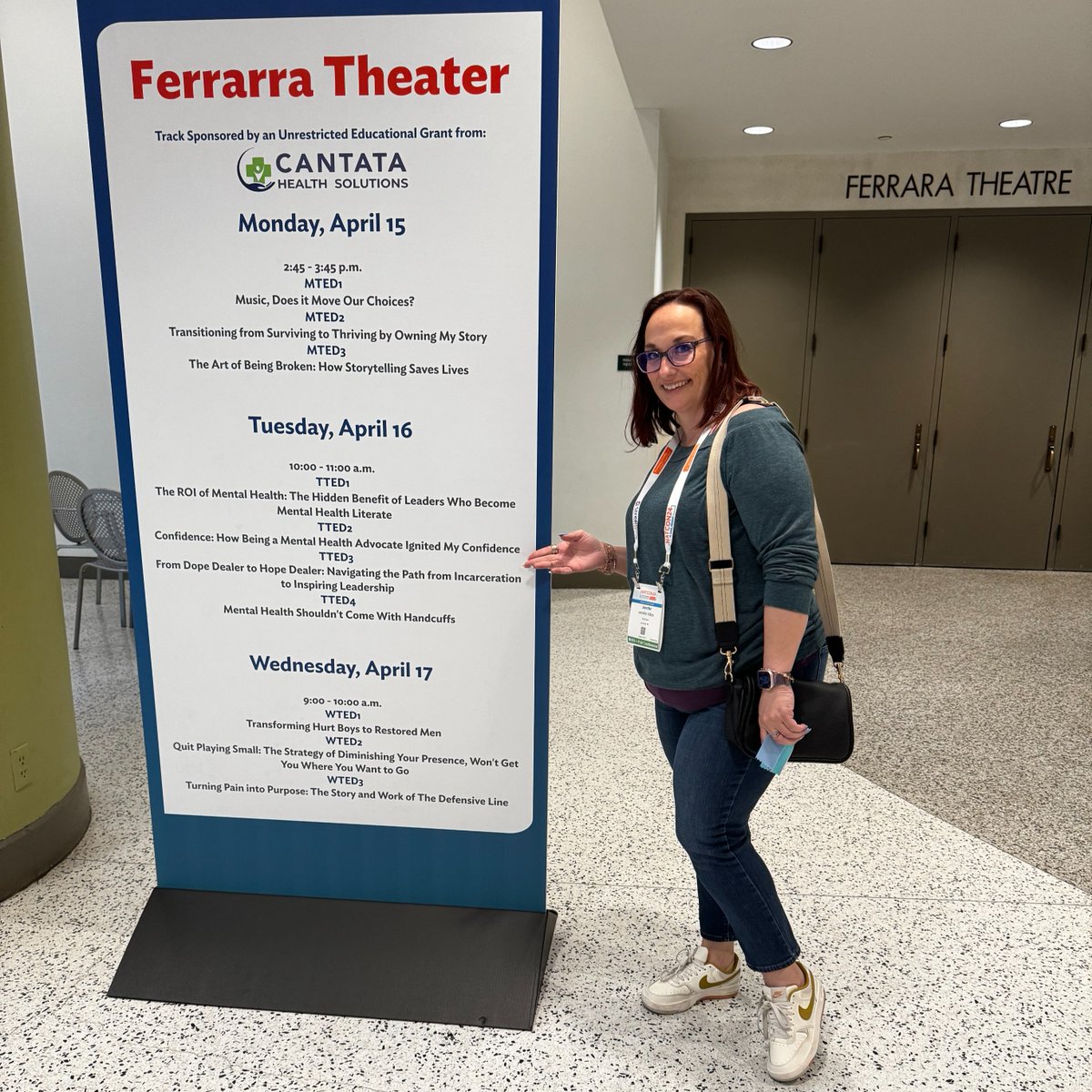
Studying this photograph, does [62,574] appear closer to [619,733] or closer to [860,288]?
[619,733]

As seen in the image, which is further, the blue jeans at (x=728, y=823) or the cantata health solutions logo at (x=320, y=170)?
the cantata health solutions logo at (x=320, y=170)

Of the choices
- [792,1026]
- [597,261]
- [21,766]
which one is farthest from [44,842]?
[597,261]

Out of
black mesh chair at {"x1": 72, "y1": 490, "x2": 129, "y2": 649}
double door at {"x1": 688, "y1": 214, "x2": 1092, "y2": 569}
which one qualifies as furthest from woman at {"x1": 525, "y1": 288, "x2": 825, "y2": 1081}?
double door at {"x1": 688, "y1": 214, "x2": 1092, "y2": 569}

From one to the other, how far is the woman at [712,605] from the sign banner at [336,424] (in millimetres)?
299

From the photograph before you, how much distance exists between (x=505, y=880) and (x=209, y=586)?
1009mm

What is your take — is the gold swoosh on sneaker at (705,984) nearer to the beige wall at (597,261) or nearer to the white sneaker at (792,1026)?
the white sneaker at (792,1026)

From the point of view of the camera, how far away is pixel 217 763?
2.11m

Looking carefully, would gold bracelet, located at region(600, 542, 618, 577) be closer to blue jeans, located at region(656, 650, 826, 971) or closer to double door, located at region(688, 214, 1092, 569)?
blue jeans, located at region(656, 650, 826, 971)

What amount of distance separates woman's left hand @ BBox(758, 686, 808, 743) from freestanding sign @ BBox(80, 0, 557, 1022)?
0.58 meters

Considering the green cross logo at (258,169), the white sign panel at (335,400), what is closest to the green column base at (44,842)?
the white sign panel at (335,400)

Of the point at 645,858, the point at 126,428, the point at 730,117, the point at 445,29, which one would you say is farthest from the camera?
the point at 730,117

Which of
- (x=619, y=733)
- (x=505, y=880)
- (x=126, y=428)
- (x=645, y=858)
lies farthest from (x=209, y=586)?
(x=619, y=733)

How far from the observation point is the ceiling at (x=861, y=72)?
3760mm

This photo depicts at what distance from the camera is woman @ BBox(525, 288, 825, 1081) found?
1.53m
